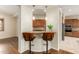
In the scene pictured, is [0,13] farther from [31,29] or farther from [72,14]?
[72,14]

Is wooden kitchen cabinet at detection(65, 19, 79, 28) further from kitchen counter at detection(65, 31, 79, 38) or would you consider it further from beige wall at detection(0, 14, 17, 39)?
beige wall at detection(0, 14, 17, 39)

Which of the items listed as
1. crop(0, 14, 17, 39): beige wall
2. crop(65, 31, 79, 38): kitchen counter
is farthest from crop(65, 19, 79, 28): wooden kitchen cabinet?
crop(0, 14, 17, 39): beige wall

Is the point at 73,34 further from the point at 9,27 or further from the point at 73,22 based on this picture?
the point at 9,27

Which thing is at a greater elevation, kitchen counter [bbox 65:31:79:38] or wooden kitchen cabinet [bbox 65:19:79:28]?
wooden kitchen cabinet [bbox 65:19:79:28]

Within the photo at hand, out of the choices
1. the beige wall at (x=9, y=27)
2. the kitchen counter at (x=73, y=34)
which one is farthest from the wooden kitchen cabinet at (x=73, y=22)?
the beige wall at (x=9, y=27)

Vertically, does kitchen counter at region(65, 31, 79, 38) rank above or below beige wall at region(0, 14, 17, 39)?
below

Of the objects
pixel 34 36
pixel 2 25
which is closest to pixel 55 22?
pixel 34 36

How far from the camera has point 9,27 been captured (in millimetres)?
1785

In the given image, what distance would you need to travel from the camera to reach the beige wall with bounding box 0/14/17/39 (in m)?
1.73

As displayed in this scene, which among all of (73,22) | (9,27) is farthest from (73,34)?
(9,27)

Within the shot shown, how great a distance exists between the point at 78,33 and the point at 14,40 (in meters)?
1.20

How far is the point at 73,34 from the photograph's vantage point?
1788 mm

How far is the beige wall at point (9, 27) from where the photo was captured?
173cm
